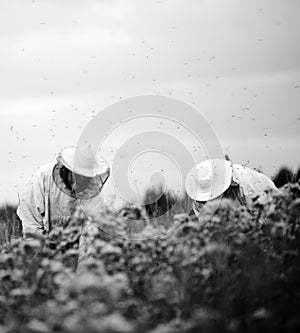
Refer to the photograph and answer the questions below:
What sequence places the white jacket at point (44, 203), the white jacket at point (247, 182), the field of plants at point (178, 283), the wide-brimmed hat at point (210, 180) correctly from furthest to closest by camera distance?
the white jacket at point (247, 182), the wide-brimmed hat at point (210, 180), the white jacket at point (44, 203), the field of plants at point (178, 283)

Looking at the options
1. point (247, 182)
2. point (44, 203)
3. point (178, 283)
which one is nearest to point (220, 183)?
point (247, 182)

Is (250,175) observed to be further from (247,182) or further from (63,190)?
(63,190)

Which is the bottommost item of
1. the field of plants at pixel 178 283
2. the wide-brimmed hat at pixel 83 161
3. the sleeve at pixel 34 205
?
the field of plants at pixel 178 283

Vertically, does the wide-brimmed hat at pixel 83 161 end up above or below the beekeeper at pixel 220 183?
above

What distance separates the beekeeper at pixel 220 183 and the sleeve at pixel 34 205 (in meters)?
1.72

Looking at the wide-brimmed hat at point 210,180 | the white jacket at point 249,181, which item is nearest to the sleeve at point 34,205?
the wide-brimmed hat at point 210,180

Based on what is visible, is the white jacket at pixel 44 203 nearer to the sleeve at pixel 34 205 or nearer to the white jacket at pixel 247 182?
the sleeve at pixel 34 205

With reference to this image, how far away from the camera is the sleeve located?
8.09m

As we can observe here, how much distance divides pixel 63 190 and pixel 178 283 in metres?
2.81

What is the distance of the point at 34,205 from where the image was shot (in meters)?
8.15

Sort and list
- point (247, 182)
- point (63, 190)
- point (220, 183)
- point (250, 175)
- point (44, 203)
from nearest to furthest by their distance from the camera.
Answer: point (63, 190) < point (44, 203) < point (220, 183) < point (247, 182) < point (250, 175)

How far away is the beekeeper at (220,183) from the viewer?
26.9ft

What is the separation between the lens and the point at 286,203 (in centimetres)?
628

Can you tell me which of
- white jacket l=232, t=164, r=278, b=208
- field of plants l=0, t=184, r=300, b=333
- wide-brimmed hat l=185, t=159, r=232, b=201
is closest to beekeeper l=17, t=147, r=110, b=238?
field of plants l=0, t=184, r=300, b=333
